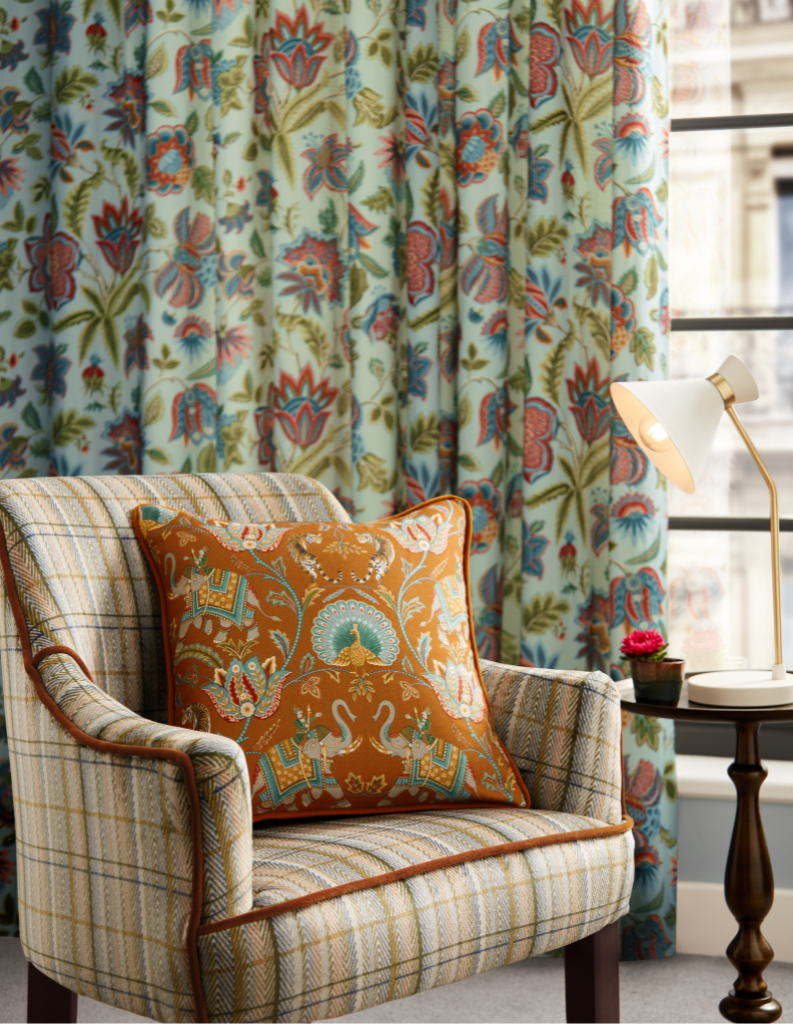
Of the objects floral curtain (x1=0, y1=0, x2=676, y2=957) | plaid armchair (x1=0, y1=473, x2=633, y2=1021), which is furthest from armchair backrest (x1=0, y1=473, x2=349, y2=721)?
floral curtain (x1=0, y1=0, x2=676, y2=957)

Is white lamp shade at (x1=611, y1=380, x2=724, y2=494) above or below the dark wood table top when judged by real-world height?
above

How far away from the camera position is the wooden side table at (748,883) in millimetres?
1565

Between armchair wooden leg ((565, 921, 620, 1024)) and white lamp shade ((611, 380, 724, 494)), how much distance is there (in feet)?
2.13

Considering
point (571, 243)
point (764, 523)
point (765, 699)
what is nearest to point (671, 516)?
point (764, 523)

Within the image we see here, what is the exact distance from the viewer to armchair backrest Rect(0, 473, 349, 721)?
4.57 feet

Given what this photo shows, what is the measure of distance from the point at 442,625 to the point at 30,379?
4.22ft

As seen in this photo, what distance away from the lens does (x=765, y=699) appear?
1495mm

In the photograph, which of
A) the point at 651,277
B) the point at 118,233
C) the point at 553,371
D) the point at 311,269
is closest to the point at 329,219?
the point at 311,269

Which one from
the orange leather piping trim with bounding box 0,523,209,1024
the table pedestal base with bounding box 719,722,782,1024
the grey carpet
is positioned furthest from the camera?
the grey carpet

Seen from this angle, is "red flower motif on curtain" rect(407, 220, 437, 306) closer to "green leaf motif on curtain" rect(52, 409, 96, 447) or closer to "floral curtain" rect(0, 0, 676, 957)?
"floral curtain" rect(0, 0, 676, 957)

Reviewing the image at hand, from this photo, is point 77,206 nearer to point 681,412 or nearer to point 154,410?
point 154,410

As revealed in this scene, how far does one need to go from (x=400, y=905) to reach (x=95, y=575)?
25.7 inches

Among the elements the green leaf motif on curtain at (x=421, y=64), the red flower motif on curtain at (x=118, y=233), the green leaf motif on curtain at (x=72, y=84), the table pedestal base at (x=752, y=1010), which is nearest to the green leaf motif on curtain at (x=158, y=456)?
the red flower motif on curtain at (x=118, y=233)

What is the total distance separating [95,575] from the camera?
148 centimetres
